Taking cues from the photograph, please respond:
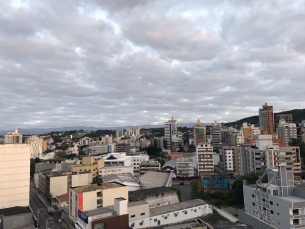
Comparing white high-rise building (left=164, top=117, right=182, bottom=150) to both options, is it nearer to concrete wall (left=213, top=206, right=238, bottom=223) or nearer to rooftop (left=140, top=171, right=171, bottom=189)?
rooftop (left=140, top=171, right=171, bottom=189)

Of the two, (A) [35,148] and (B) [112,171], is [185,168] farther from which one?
(A) [35,148]

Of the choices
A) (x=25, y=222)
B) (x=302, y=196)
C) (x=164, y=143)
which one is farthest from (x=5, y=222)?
(x=164, y=143)

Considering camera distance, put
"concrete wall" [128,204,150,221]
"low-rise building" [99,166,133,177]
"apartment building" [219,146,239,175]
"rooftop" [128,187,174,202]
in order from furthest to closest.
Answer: "apartment building" [219,146,239,175] → "low-rise building" [99,166,133,177] → "rooftop" [128,187,174,202] → "concrete wall" [128,204,150,221]

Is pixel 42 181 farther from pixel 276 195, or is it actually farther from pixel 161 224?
pixel 276 195

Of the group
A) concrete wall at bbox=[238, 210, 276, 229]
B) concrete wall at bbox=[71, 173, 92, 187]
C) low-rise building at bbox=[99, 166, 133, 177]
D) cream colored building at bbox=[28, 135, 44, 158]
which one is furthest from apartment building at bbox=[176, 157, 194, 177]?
cream colored building at bbox=[28, 135, 44, 158]

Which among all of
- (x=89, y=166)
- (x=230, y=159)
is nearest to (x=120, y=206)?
(x=89, y=166)
